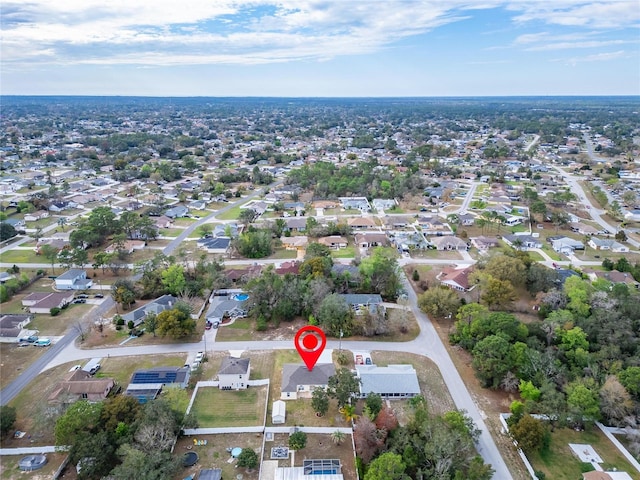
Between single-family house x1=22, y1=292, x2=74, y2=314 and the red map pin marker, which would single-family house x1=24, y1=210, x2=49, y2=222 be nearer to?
single-family house x1=22, y1=292, x2=74, y2=314

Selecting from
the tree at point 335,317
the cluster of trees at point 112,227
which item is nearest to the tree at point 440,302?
the tree at point 335,317

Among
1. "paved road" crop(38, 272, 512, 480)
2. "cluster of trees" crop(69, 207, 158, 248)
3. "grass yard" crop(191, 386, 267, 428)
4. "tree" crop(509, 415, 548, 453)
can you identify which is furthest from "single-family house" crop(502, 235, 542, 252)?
"cluster of trees" crop(69, 207, 158, 248)

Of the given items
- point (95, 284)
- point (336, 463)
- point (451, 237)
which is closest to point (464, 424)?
point (336, 463)

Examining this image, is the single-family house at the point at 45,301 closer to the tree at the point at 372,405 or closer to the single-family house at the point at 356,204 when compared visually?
the tree at the point at 372,405

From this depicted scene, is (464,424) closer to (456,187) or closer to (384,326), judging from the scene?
(384,326)

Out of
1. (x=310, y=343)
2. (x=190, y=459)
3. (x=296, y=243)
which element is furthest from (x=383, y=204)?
(x=190, y=459)

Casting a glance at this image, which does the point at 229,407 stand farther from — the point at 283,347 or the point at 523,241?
the point at 523,241
